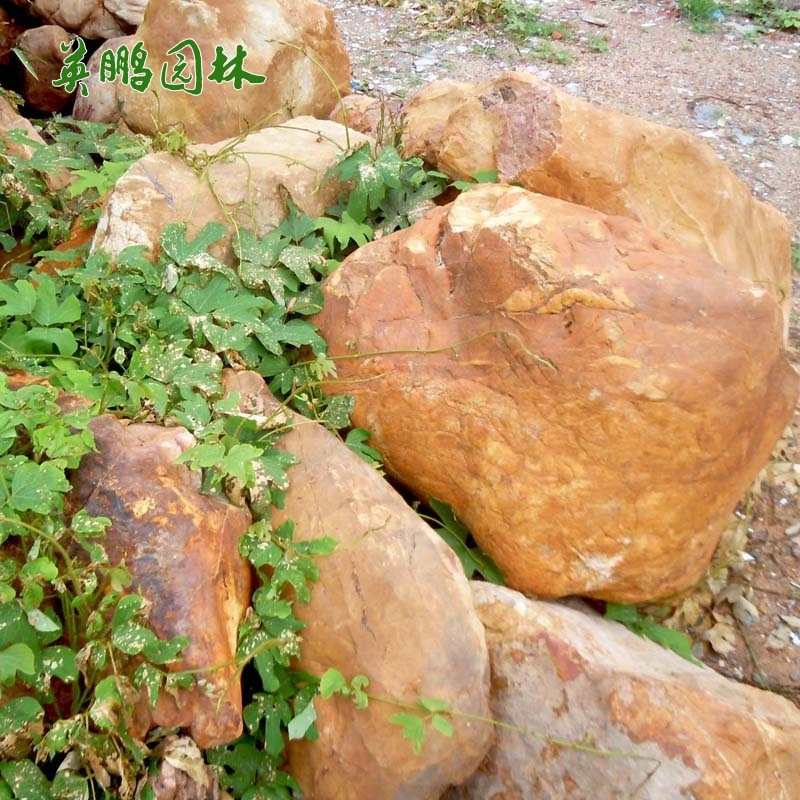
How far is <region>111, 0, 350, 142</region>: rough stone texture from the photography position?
11.9 feet

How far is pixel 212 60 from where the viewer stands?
362 centimetres

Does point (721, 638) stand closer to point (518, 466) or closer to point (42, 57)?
point (518, 466)

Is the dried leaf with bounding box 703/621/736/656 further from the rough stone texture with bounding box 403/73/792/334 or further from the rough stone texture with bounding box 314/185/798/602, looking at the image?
the rough stone texture with bounding box 403/73/792/334

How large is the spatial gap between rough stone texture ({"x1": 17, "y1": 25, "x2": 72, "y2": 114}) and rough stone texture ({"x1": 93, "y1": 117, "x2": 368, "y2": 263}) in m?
1.78

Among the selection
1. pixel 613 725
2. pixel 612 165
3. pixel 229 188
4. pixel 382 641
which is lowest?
pixel 613 725

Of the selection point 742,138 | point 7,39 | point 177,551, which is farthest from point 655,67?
point 177,551

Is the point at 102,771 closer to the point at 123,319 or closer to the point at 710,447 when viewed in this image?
the point at 123,319

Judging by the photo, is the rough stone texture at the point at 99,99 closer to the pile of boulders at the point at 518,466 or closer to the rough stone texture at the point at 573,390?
the pile of boulders at the point at 518,466

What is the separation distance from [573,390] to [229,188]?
4.87ft

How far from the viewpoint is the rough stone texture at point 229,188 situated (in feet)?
8.59

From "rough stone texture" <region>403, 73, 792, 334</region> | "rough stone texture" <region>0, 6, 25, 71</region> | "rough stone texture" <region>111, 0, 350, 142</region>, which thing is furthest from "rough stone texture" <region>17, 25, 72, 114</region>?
"rough stone texture" <region>403, 73, 792, 334</region>

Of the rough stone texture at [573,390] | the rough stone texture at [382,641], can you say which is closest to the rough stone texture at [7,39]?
the rough stone texture at [573,390]

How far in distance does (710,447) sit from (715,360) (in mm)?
253

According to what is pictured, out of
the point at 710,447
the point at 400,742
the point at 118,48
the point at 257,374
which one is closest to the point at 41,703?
the point at 400,742
